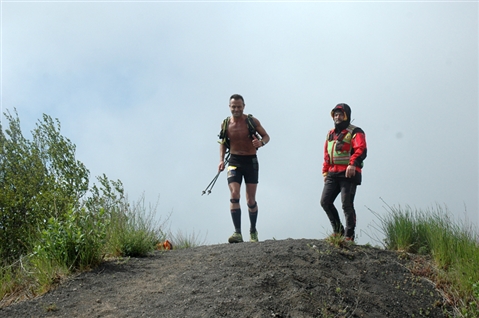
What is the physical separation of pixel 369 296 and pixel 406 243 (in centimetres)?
206

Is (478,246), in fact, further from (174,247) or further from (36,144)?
(36,144)

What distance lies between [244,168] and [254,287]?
9.82 feet

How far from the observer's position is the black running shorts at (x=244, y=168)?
8.09 m

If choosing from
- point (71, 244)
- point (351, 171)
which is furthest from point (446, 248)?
point (71, 244)

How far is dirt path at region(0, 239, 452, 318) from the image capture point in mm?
5067

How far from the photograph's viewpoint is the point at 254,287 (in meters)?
5.34

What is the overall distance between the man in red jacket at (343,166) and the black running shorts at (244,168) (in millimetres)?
1152

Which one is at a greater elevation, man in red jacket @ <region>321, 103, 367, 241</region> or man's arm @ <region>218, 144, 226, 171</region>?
man's arm @ <region>218, 144, 226, 171</region>

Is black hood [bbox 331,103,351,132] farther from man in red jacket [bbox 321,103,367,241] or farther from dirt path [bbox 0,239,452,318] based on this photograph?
dirt path [bbox 0,239,452,318]

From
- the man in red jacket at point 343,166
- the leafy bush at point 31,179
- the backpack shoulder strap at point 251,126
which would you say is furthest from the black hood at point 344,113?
the leafy bush at point 31,179

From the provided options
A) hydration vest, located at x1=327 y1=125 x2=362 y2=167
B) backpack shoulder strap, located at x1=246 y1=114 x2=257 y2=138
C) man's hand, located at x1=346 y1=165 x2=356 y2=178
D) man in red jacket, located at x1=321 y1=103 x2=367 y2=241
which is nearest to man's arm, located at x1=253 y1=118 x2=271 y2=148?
backpack shoulder strap, located at x1=246 y1=114 x2=257 y2=138

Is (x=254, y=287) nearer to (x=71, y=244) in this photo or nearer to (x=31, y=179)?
(x=71, y=244)

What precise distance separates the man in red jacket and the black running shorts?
3.78ft

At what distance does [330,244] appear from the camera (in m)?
6.77
